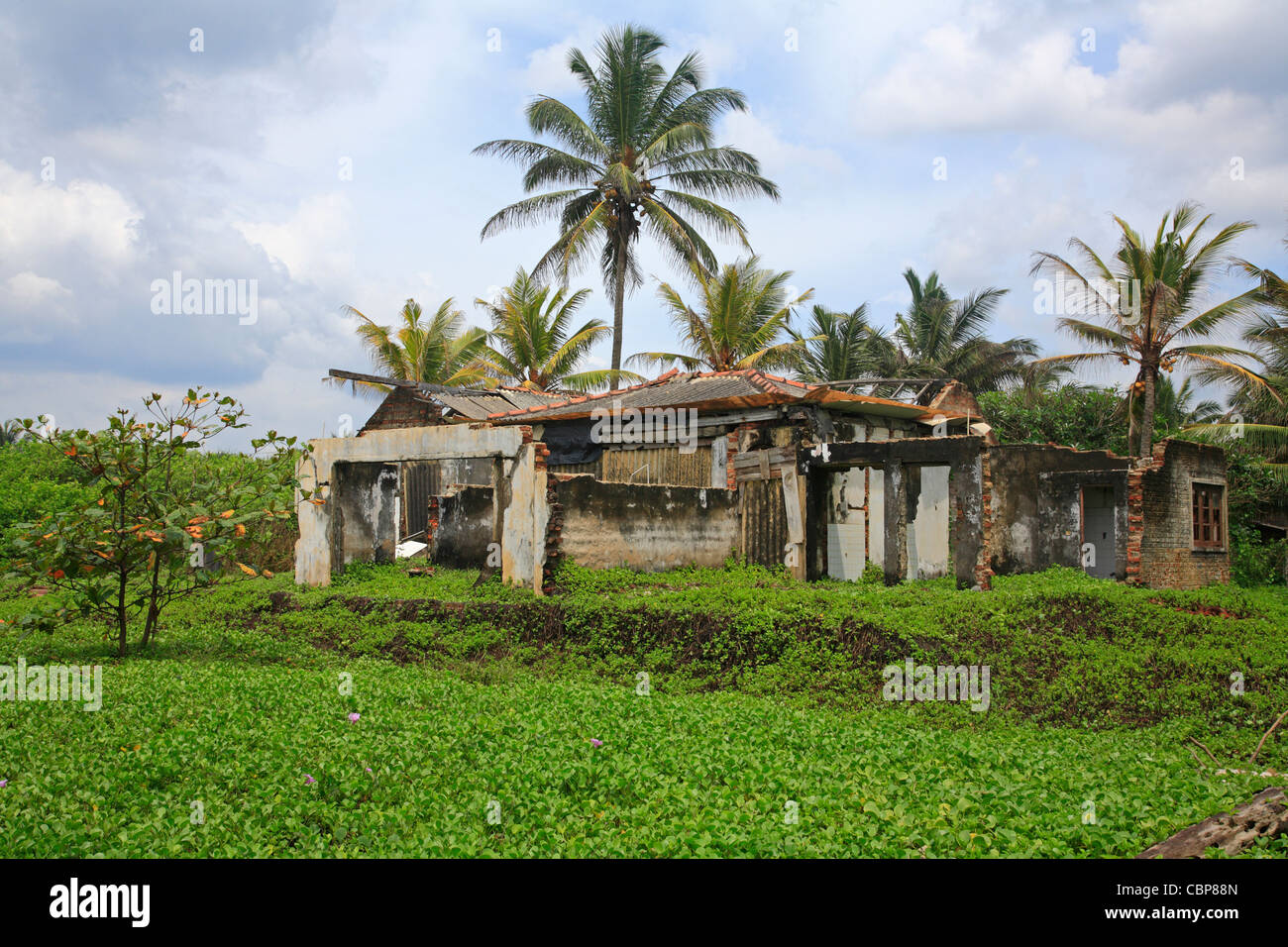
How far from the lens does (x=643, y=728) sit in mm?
6730

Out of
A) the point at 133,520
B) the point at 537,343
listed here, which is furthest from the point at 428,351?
the point at 133,520

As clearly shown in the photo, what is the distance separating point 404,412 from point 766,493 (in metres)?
10.3

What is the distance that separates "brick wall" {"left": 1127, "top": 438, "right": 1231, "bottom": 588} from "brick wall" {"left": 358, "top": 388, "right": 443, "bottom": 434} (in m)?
14.9

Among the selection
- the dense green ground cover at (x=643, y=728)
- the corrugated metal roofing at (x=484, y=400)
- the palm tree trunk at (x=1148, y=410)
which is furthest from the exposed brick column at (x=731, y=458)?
the palm tree trunk at (x=1148, y=410)

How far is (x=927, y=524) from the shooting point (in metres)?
16.4

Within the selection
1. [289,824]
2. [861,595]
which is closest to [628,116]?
[861,595]

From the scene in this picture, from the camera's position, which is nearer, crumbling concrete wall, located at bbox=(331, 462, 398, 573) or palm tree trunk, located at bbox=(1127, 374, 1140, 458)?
crumbling concrete wall, located at bbox=(331, 462, 398, 573)

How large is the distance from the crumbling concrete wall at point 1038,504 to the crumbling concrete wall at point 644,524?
5489 millimetres

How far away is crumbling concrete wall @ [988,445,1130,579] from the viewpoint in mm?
18016

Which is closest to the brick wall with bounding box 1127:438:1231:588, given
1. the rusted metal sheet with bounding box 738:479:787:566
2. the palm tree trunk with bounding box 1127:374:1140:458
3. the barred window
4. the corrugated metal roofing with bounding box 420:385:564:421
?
the barred window

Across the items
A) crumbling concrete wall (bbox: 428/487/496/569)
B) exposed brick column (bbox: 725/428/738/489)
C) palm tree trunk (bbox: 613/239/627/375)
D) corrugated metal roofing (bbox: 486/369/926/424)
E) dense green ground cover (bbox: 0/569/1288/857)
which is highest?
palm tree trunk (bbox: 613/239/627/375)

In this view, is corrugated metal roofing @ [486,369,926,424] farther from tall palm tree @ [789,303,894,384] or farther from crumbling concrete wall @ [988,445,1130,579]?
tall palm tree @ [789,303,894,384]

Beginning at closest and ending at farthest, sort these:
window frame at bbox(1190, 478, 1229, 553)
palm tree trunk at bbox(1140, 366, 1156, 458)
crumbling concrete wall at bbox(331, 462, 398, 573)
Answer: crumbling concrete wall at bbox(331, 462, 398, 573)
window frame at bbox(1190, 478, 1229, 553)
palm tree trunk at bbox(1140, 366, 1156, 458)

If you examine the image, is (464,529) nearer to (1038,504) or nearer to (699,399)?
(699,399)
